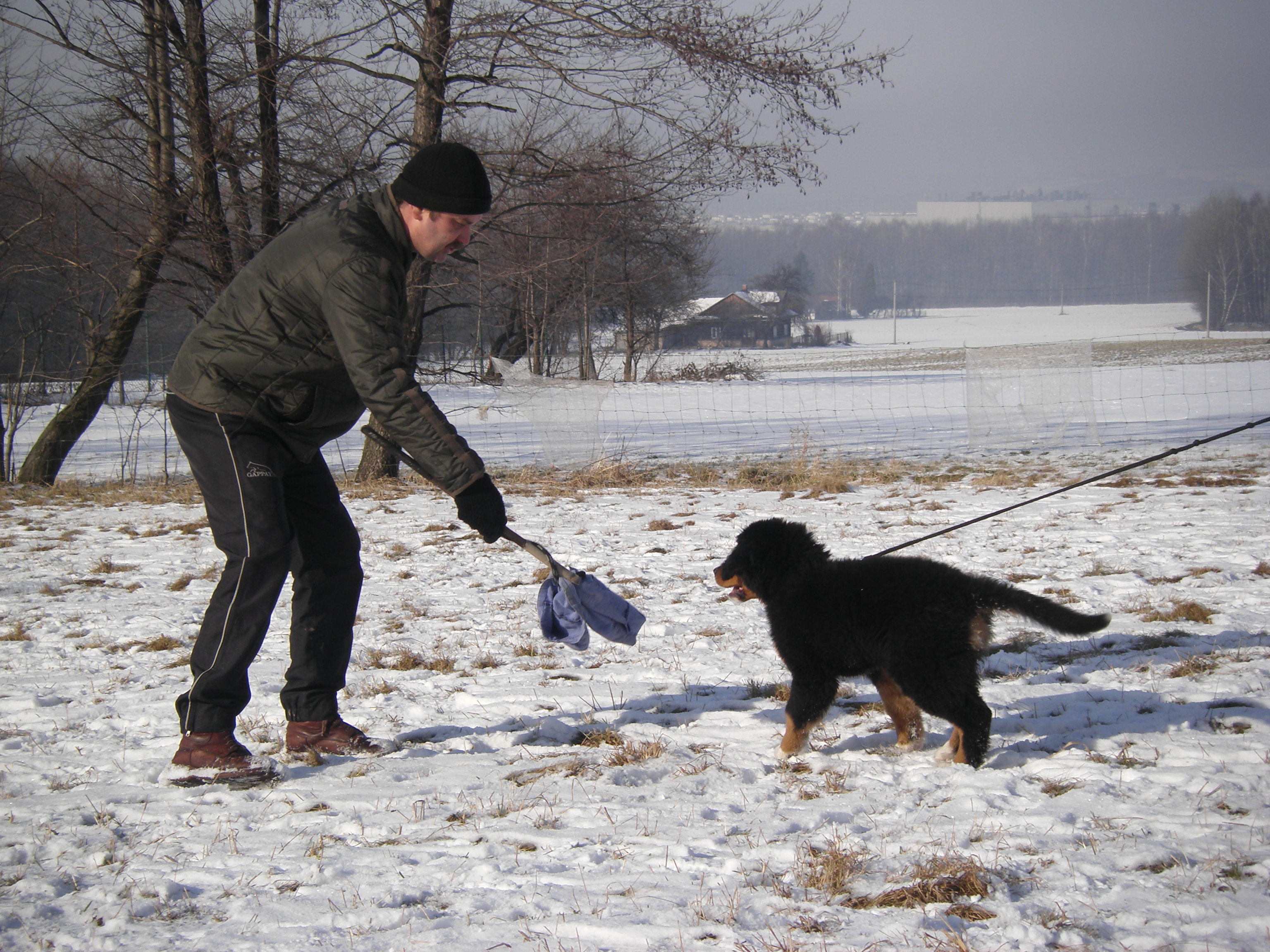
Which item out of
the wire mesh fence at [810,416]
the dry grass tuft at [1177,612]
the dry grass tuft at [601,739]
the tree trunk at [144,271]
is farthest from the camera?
the wire mesh fence at [810,416]

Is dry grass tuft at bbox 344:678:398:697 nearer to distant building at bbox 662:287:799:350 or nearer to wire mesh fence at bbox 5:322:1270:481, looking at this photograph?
wire mesh fence at bbox 5:322:1270:481

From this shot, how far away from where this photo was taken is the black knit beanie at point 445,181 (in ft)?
8.93

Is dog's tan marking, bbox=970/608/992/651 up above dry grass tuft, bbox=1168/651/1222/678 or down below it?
above

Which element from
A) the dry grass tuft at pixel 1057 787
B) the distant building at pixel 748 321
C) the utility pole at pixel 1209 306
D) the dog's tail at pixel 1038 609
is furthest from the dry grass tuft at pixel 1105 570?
the utility pole at pixel 1209 306

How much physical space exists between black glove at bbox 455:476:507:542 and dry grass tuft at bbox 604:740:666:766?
862 millimetres

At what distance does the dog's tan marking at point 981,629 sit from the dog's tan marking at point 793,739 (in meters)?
0.61

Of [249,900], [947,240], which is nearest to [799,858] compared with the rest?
[249,900]

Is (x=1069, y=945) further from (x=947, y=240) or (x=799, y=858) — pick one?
(x=947, y=240)

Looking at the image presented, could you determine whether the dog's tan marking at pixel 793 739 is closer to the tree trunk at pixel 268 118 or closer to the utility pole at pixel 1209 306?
the tree trunk at pixel 268 118

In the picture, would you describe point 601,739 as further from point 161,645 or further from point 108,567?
point 108,567

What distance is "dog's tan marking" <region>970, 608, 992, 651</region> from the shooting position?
2762mm

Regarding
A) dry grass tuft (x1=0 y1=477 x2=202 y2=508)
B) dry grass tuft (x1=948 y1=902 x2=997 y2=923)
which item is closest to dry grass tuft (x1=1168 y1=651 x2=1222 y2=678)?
dry grass tuft (x1=948 y1=902 x2=997 y2=923)

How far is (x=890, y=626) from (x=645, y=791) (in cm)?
96

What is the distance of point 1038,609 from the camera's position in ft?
9.01
